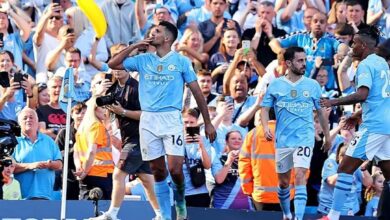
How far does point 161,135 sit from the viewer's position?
19625mm

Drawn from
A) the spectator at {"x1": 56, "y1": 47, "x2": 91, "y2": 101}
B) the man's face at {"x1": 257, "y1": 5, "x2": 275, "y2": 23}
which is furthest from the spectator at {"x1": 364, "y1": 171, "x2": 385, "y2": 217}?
the spectator at {"x1": 56, "y1": 47, "x2": 91, "y2": 101}

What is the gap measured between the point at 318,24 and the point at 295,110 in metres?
4.69

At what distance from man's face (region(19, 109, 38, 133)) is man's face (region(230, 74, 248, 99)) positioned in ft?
11.6

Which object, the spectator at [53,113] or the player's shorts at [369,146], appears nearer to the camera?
the player's shorts at [369,146]

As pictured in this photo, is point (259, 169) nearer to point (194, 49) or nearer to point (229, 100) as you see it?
point (229, 100)

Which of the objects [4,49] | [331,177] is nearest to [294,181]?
[331,177]

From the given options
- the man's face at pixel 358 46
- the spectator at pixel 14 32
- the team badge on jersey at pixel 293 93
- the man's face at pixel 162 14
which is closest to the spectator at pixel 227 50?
the man's face at pixel 162 14

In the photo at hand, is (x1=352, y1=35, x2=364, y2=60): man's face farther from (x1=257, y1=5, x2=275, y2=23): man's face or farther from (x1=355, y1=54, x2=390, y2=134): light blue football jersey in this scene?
(x1=257, y1=5, x2=275, y2=23): man's face

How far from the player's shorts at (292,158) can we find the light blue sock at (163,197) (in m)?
1.87

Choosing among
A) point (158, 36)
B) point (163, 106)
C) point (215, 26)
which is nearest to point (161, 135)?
point (163, 106)

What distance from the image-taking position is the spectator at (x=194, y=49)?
82.1 ft

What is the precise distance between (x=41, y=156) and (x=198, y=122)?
8.94 ft

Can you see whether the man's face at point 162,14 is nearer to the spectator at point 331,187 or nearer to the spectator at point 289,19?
the spectator at point 289,19

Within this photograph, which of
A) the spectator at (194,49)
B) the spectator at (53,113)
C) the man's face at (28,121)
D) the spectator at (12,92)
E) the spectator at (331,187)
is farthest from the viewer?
the spectator at (194,49)
